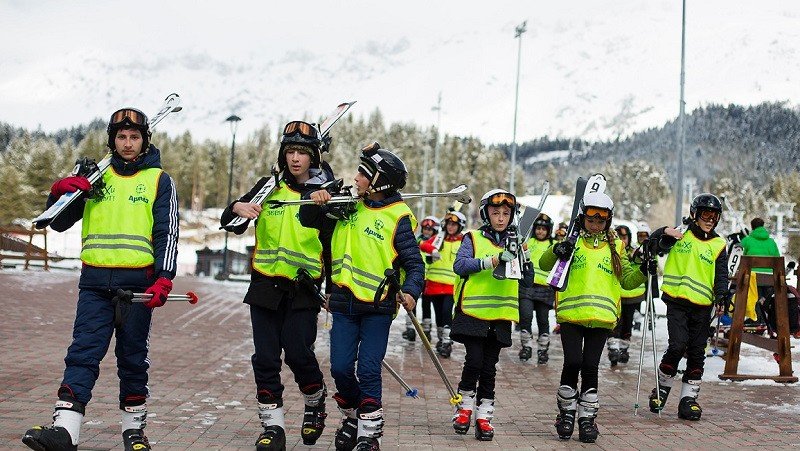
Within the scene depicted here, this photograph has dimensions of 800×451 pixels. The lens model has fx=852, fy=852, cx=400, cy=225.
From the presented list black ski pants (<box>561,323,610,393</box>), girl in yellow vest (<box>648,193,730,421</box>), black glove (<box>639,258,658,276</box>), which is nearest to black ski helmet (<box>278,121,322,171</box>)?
black ski pants (<box>561,323,610,393</box>)

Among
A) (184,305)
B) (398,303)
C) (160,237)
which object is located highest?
(160,237)

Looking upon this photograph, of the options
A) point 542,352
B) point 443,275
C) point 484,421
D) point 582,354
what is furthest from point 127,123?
point 443,275

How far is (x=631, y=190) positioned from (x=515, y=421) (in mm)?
148725

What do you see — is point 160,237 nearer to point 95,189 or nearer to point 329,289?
point 95,189

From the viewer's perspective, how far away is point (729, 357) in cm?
977

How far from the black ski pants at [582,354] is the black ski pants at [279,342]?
83.8 inches

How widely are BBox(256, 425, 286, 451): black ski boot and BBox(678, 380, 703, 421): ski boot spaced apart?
377cm

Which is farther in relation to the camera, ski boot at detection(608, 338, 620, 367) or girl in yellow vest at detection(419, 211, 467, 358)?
girl in yellow vest at detection(419, 211, 467, 358)

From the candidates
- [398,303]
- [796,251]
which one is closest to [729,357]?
[398,303]

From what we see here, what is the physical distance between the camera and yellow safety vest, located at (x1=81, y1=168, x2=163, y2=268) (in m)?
5.16

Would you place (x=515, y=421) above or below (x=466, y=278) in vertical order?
below

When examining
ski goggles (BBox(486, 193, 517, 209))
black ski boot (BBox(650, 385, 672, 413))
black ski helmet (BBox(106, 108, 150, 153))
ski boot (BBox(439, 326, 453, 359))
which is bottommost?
ski boot (BBox(439, 326, 453, 359))

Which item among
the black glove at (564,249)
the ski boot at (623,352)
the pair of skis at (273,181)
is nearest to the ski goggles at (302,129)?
the pair of skis at (273,181)

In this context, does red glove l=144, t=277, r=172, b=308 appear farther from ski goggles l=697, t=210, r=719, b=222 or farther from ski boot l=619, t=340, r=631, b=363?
ski boot l=619, t=340, r=631, b=363
